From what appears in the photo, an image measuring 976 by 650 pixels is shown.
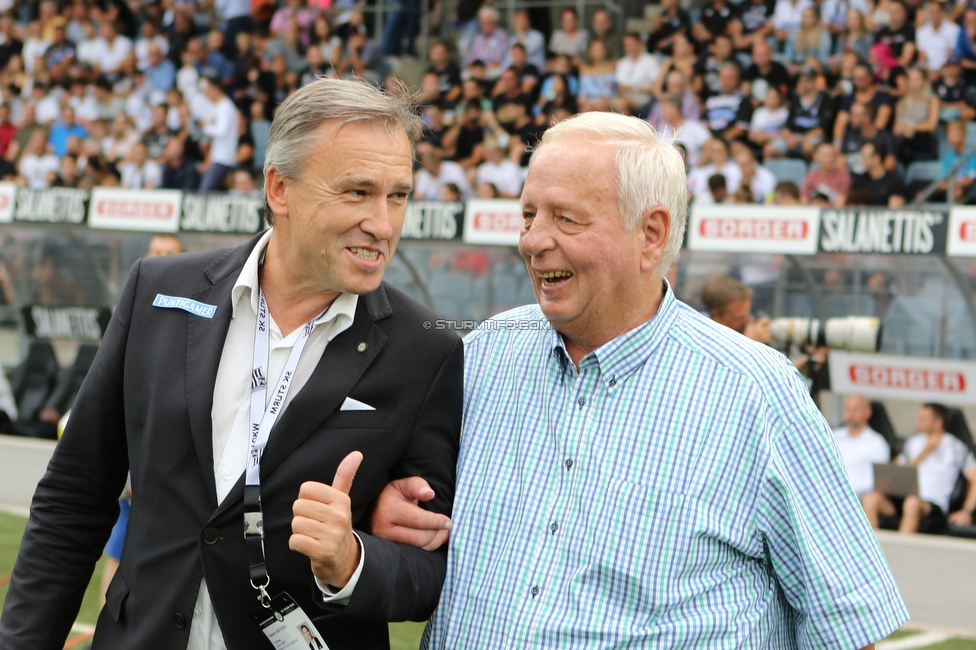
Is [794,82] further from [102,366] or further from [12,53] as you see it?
[12,53]

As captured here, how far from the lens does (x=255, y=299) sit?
7.39 feet

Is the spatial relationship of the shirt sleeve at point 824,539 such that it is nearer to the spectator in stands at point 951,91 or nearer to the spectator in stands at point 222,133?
the spectator in stands at point 951,91

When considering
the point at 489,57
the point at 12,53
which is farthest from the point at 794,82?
the point at 12,53

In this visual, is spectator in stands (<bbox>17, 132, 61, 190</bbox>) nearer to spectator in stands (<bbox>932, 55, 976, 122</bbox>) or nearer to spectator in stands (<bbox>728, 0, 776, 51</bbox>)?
spectator in stands (<bbox>728, 0, 776, 51</bbox>)

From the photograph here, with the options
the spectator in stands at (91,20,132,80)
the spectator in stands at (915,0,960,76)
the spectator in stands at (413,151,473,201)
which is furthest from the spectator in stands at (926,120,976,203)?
the spectator in stands at (91,20,132,80)

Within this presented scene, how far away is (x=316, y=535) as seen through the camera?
6.21ft

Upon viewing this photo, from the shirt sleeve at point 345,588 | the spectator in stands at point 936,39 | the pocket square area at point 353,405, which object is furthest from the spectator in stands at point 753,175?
the shirt sleeve at point 345,588

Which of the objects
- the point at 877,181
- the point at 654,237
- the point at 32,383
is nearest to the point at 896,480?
the point at 877,181

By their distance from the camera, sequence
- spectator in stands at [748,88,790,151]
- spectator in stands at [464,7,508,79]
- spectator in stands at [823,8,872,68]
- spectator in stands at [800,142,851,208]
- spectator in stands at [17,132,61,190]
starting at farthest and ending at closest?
1. spectator in stands at [464,7,508,79]
2. spectator in stands at [17,132,61,190]
3. spectator in stands at [823,8,872,68]
4. spectator in stands at [748,88,790,151]
5. spectator in stands at [800,142,851,208]

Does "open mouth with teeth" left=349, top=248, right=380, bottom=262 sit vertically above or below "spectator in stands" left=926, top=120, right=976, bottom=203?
below

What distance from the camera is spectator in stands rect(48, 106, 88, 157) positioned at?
1455 cm

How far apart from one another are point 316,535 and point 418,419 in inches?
15.7

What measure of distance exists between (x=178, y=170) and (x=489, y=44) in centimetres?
430

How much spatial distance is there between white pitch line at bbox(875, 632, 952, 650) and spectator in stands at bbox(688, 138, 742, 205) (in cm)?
478
